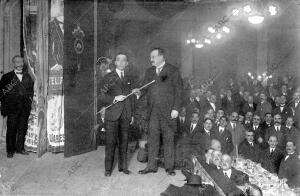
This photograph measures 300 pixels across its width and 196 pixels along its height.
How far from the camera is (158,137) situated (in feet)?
19.0

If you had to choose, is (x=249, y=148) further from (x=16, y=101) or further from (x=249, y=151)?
(x=16, y=101)

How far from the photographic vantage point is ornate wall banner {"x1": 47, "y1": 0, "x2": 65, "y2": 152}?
729cm

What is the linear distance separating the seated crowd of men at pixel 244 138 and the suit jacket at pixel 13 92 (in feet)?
10.4

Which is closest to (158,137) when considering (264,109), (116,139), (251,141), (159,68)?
(116,139)

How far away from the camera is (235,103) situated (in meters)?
10.7

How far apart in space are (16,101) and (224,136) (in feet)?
13.7

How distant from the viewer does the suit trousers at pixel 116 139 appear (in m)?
5.61

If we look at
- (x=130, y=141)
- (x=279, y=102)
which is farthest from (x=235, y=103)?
(x=130, y=141)

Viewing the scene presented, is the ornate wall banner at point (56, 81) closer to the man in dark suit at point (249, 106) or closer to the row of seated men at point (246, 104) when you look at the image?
the row of seated men at point (246, 104)

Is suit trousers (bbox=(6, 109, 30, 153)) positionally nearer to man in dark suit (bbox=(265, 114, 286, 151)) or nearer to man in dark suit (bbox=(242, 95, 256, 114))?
man in dark suit (bbox=(265, 114, 286, 151))

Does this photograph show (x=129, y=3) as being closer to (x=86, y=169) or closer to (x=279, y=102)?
(x=279, y=102)

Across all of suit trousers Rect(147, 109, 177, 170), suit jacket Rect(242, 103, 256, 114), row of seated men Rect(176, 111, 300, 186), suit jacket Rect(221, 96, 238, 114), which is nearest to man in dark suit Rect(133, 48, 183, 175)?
suit trousers Rect(147, 109, 177, 170)

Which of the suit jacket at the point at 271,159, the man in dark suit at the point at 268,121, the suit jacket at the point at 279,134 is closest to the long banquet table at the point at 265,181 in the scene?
the suit jacket at the point at 271,159

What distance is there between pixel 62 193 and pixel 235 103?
22.4 ft
